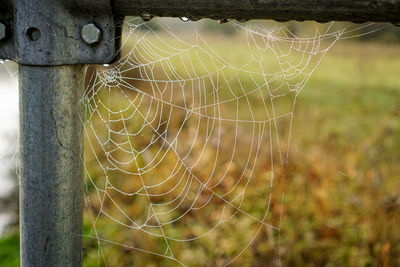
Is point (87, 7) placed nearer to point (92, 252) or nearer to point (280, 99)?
point (92, 252)

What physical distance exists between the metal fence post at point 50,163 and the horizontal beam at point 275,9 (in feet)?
0.60

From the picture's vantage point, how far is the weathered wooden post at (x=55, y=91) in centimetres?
80

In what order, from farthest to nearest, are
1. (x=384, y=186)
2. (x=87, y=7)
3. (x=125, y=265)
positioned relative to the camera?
(x=384, y=186) < (x=125, y=265) < (x=87, y=7)

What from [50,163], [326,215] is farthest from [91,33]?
[326,215]

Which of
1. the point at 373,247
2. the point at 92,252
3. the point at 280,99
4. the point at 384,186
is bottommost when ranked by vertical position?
the point at 92,252

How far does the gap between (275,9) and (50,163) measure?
1.49 feet

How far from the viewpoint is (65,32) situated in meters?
0.81

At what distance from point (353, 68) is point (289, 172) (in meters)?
2.83

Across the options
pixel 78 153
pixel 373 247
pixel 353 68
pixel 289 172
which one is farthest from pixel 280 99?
pixel 78 153

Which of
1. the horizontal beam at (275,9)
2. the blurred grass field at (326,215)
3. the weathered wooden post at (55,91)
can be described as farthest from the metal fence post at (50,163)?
the blurred grass field at (326,215)

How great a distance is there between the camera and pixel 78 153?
879mm

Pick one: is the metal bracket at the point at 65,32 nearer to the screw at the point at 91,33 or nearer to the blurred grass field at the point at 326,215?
the screw at the point at 91,33

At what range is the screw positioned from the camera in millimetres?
800

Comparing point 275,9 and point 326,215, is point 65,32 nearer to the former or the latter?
point 275,9
